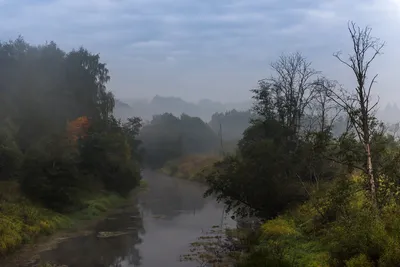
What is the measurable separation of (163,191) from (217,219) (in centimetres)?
2070

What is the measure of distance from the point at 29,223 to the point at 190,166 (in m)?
51.1

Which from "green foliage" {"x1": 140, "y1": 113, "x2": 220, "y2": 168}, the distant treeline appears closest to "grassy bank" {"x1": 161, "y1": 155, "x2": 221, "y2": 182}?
"green foliage" {"x1": 140, "y1": 113, "x2": 220, "y2": 168}

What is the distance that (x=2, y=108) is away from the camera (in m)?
45.2

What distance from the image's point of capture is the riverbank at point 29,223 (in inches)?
874

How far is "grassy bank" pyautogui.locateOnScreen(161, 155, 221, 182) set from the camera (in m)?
69.7

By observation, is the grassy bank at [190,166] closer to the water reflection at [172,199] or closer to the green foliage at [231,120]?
the water reflection at [172,199]

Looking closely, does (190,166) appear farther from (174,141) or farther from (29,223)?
(29,223)

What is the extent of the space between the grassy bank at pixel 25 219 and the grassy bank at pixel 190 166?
Answer: 33.2m

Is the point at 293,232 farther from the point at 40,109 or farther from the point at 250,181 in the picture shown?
the point at 40,109

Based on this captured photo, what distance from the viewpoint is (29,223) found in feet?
86.5

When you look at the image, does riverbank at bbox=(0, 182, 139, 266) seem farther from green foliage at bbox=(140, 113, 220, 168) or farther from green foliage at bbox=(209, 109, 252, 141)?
green foliage at bbox=(209, 109, 252, 141)

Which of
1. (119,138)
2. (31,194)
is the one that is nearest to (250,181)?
(31,194)

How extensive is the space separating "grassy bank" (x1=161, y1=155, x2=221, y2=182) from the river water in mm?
20433

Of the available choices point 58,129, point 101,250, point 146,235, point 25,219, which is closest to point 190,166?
point 58,129
